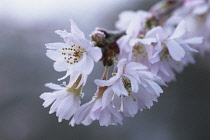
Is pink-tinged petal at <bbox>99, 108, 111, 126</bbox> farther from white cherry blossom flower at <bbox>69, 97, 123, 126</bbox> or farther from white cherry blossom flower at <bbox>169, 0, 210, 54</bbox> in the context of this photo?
white cherry blossom flower at <bbox>169, 0, 210, 54</bbox>

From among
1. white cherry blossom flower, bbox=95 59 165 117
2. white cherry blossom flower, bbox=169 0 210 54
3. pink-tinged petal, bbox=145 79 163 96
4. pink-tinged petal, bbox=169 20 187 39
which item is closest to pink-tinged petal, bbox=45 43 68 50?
white cherry blossom flower, bbox=95 59 165 117

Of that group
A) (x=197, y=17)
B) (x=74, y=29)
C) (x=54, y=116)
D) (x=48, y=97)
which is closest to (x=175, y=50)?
(x=74, y=29)

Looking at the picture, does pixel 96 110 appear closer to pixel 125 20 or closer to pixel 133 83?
pixel 133 83

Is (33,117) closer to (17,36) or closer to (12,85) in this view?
(12,85)

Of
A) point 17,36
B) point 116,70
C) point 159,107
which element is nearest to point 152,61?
point 116,70

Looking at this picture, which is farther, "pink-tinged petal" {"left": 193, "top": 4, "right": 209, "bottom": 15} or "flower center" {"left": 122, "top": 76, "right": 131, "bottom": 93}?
"pink-tinged petal" {"left": 193, "top": 4, "right": 209, "bottom": 15}
